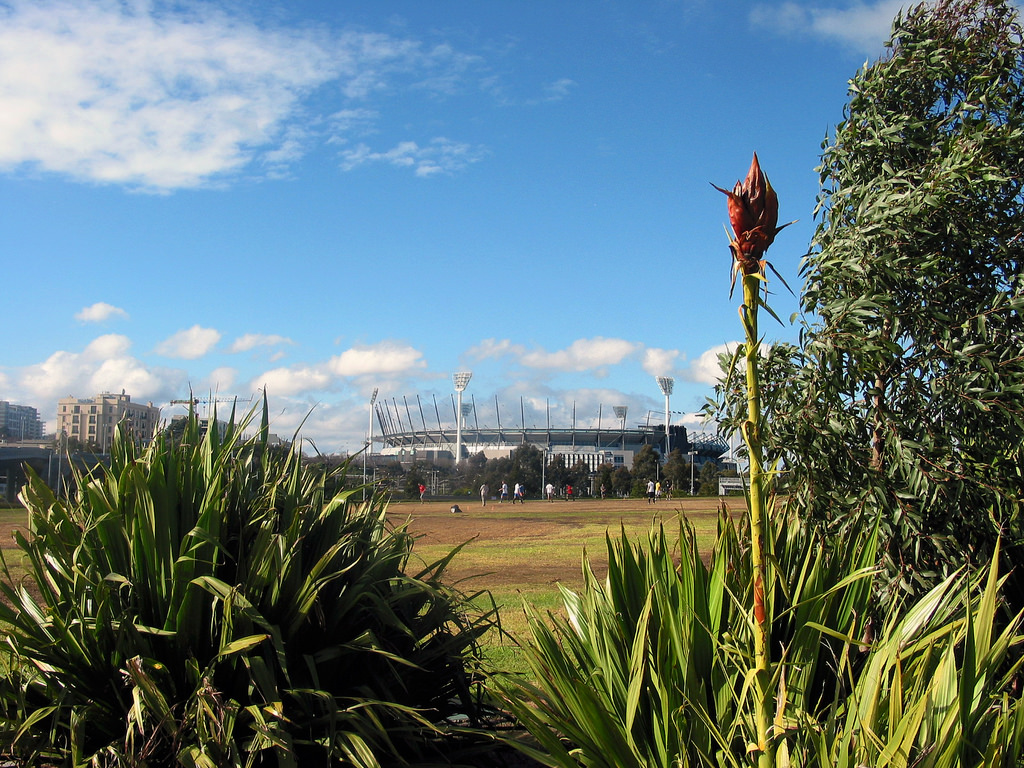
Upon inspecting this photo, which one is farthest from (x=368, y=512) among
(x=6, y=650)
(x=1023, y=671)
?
(x=1023, y=671)

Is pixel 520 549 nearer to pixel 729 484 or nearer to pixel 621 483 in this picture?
pixel 729 484

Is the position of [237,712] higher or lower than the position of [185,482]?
lower

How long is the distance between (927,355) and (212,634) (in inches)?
145

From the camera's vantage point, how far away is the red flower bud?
7.22 feet

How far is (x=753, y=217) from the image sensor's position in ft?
7.28

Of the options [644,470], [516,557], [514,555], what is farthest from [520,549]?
[644,470]

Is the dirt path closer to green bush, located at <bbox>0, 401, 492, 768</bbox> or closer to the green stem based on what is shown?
green bush, located at <bbox>0, 401, 492, 768</bbox>

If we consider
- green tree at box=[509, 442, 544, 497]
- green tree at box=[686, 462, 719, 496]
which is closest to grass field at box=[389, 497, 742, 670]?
green tree at box=[686, 462, 719, 496]

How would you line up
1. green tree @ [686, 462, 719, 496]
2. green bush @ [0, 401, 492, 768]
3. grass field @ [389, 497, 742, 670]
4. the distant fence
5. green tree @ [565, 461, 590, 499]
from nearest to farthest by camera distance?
green bush @ [0, 401, 492, 768] → the distant fence → grass field @ [389, 497, 742, 670] → green tree @ [686, 462, 719, 496] → green tree @ [565, 461, 590, 499]

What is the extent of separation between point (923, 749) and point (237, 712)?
92.2 inches

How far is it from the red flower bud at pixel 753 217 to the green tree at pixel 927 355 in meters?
2.23

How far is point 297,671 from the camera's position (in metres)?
3.49

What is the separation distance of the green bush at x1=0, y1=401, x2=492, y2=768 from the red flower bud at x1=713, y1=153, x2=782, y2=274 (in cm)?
206

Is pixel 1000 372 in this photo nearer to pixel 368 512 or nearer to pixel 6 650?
pixel 368 512
